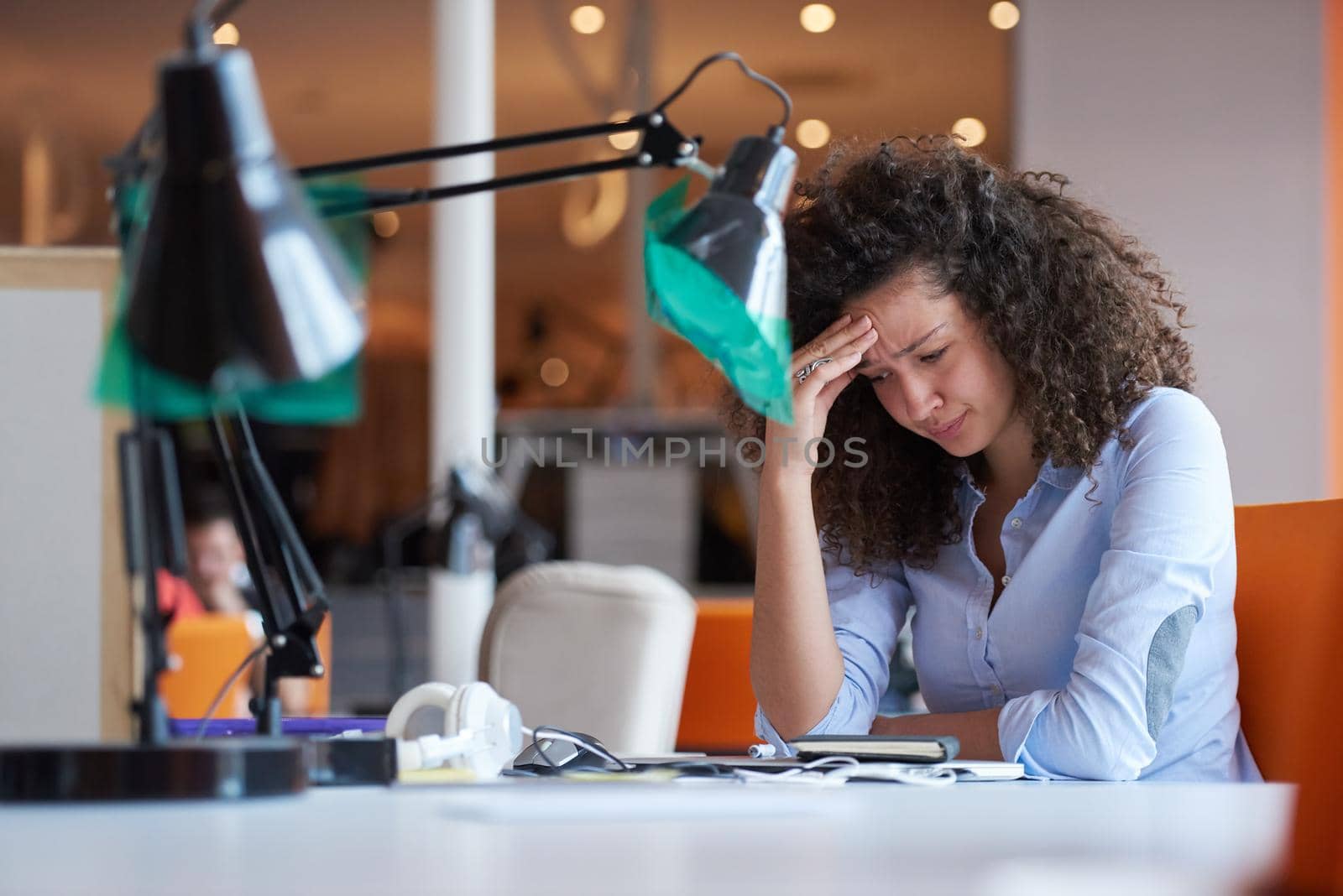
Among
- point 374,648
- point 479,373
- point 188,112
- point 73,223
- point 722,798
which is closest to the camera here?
point 188,112

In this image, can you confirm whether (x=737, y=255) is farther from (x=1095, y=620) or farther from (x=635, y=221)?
(x=635, y=221)

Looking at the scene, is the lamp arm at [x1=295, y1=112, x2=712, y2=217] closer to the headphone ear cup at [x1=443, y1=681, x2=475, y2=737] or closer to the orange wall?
the headphone ear cup at [x1=443, y1=681, x2=475, y2=737]

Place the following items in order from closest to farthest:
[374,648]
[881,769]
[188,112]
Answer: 1. [188,112]
2. [881,769]
3. [374,648]

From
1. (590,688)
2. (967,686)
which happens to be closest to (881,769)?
(967,686)

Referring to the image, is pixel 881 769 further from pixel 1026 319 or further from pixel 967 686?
pixel 1026 319

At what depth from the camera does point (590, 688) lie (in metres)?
2.18

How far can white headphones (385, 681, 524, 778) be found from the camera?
1.17 m

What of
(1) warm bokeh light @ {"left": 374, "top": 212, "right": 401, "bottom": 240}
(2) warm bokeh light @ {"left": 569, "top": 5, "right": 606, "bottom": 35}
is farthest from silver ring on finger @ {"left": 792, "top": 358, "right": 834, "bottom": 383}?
(1) warm bokeh light @ {"left": 374, "top": 212, "right": 401, "bottom": 240}

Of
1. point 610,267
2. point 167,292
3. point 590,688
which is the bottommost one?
point 590,688

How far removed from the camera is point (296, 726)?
1490 mm

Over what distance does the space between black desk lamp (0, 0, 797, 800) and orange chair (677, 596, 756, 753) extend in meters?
1.44

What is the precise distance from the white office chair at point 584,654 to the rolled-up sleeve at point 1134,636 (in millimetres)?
824

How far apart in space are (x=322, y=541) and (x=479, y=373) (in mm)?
5567

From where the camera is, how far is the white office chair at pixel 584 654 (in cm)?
216
